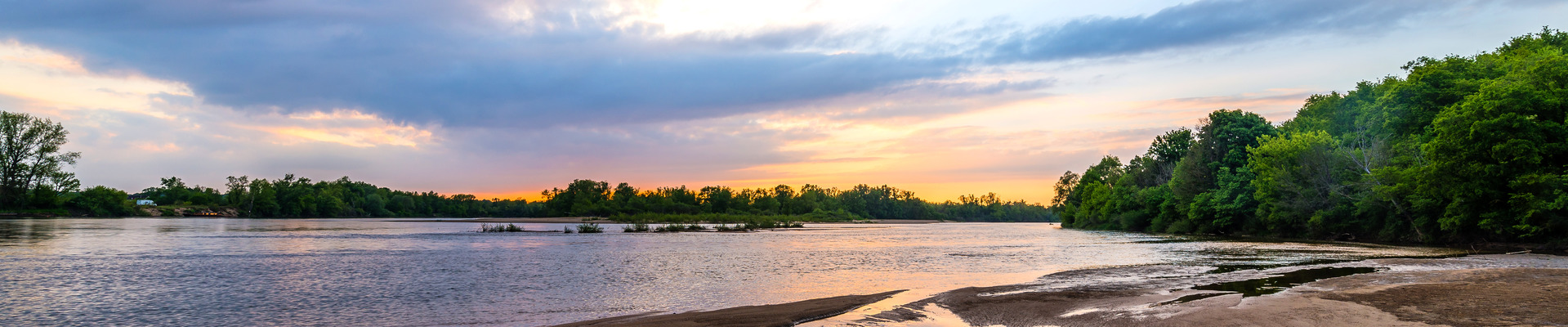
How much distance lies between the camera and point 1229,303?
12664 mm

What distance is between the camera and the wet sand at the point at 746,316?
36.5ft

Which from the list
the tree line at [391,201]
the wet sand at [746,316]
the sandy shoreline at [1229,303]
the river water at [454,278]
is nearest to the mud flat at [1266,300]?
the sandy shoreline at [1229,303]

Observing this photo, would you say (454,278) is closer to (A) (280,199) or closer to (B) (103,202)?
(B) (103,202)

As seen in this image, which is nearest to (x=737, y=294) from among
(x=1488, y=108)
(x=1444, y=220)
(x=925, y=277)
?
(x=925, y=277)

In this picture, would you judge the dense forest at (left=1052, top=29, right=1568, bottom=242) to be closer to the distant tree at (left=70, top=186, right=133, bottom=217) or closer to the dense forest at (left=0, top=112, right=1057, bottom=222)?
the dense forest at (left=0, top=112, right=1057, bottom=222)

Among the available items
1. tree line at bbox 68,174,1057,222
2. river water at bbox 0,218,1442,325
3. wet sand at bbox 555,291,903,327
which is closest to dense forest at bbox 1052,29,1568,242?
river water at bbox 0,218,1442,325

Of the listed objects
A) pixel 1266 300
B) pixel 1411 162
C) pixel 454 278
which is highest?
pixel 1411 162

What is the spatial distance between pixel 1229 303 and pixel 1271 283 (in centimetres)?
626

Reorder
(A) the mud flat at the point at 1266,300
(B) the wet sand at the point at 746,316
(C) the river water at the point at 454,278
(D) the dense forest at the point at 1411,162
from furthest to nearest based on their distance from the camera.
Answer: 1. (D) the dense forest at the point at 1411,162
2. (C) the river water at the point at 454,278
3. (B) the wet sand at the point at 746,316
4. (A) the mud flat at the point at 1266,300

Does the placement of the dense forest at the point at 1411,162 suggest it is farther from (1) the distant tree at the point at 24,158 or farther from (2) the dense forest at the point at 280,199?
(1) the distant tree at the point at 24,158

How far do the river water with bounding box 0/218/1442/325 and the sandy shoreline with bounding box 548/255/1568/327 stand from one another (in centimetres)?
149

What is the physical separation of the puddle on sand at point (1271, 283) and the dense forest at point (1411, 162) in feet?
43.9

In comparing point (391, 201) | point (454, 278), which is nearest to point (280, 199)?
point (391, 201)

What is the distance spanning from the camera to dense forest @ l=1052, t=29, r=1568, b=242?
2981cm
